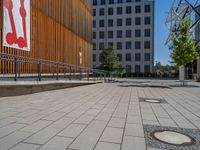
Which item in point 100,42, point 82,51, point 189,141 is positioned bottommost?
point 189,141

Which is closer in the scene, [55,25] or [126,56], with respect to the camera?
[55,25]

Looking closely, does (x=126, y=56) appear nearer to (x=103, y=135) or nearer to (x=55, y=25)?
(x=55, y=25)

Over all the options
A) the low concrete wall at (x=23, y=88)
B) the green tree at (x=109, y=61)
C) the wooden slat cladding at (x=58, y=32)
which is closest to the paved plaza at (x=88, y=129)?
the low concrete wall at (x=23, y=88)

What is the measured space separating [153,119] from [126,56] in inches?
1850

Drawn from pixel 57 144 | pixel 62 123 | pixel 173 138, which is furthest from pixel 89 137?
pixel 173 138

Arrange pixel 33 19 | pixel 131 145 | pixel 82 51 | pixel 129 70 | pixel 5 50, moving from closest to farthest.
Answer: pixel 131 145
pixel 5 50
pixel 33 19
pixel 82 51
pixel 129 70

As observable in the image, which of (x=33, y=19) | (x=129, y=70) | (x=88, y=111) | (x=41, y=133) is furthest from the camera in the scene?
(x=129, y=70)

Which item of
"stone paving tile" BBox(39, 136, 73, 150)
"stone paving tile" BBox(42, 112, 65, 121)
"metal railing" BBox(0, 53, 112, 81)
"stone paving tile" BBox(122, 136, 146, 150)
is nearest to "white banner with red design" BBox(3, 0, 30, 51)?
"metal railing" BBox(0, 53, 112, 81)

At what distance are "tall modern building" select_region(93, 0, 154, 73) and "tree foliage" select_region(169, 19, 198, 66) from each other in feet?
107

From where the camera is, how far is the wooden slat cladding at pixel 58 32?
11.5m

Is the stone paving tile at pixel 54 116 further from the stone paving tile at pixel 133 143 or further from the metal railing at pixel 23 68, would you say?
the metal railing at pixel 23 68

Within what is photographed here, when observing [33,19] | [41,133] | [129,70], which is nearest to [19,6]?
[33,19]

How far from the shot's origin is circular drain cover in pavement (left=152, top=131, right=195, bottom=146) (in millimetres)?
3037

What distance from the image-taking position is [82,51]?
2075cm
